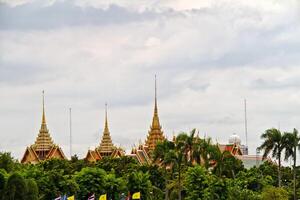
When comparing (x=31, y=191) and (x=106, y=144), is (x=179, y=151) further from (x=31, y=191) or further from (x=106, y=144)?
(x=106, y=144)

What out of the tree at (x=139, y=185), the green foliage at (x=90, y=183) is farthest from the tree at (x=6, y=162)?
the tree at (x=139, y=185)

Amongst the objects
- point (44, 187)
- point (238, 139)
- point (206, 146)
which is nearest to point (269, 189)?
point (206, 146)

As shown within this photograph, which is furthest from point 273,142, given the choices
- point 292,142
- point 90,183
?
point 90,183

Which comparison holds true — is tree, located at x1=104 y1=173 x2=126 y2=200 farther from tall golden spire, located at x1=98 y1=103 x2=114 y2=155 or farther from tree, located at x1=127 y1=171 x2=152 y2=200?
tall golden spire, located at x1=98 y1=103 x2=114 y2=155

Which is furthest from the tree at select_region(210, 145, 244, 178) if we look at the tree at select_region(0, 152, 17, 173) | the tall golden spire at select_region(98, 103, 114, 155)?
the tall golden spire at select_region(98, 103, 114, 155)

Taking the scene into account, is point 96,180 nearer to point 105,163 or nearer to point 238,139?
point 105,163

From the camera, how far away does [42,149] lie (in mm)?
127938

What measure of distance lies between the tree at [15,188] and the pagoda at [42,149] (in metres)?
68.7

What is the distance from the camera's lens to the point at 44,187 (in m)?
61.4

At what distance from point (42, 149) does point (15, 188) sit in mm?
75642

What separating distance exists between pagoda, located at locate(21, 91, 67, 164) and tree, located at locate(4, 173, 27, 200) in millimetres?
68749

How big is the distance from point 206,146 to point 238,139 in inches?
3106

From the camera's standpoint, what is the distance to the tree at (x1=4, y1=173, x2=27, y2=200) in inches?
2072

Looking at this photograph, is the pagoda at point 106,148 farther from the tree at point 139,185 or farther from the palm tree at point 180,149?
the palm tree at point 180,149
